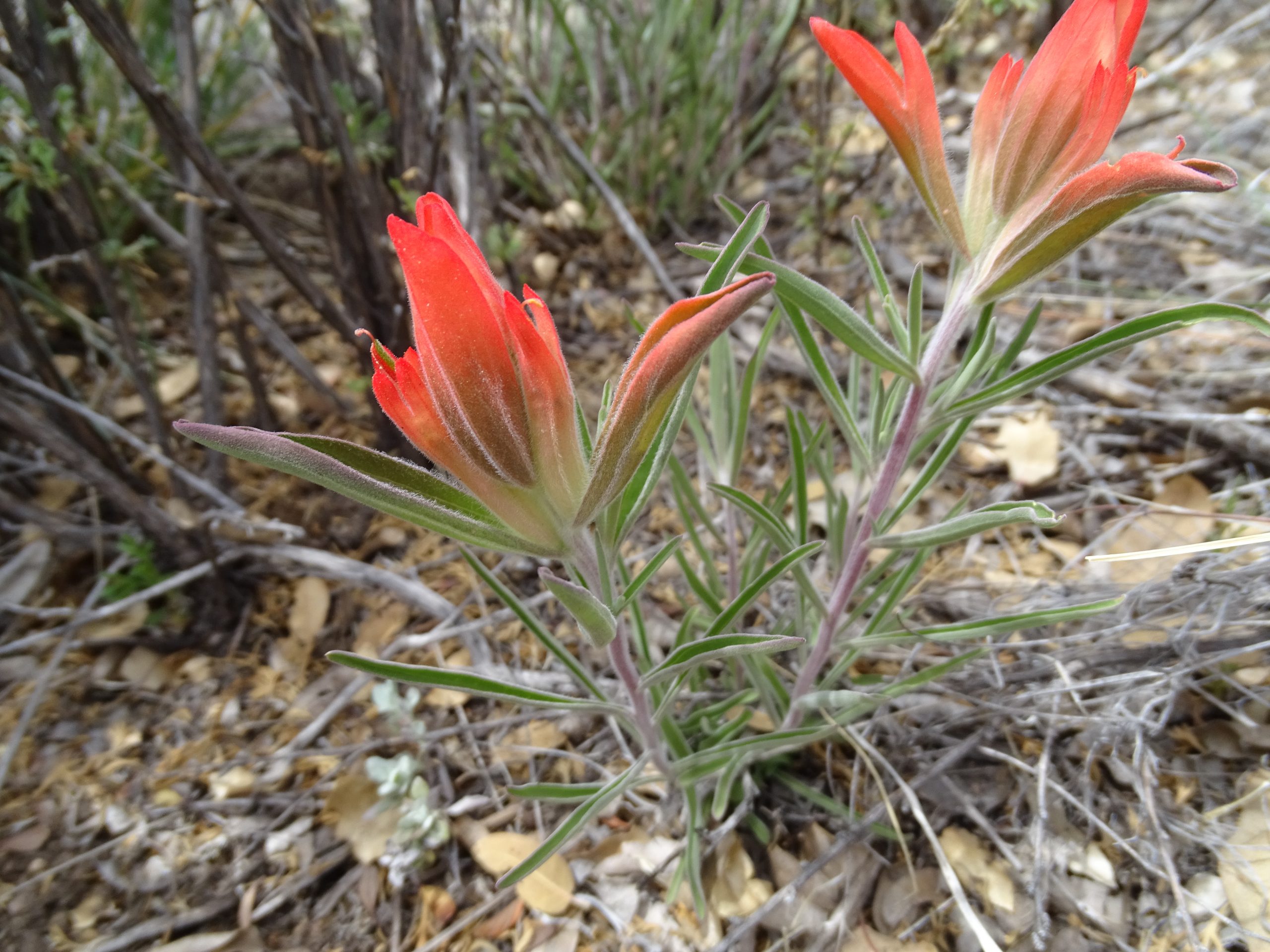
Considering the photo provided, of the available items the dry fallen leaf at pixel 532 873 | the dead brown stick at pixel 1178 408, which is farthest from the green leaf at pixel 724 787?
the dead brown stick at pixel 1178 408

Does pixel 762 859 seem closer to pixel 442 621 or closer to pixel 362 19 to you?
pixel 442 621

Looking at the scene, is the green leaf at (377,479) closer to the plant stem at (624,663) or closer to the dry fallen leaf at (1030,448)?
the plant stem at (624,663)

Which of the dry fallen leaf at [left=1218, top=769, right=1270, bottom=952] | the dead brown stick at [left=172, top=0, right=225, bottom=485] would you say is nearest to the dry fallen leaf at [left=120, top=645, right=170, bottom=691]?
the dead brown stick at [left=172, top=0, right=225, bottom=485]

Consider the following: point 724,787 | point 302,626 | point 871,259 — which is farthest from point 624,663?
point 302,626

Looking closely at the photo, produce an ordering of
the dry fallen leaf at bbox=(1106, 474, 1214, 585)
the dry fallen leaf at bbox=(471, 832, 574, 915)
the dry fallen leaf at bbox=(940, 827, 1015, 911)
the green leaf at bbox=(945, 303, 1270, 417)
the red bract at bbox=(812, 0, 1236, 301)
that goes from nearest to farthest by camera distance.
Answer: the red bract at bbox=(812, 0, 1236, 301), the green leaf at bbox=(945, 303, 1270, 417), the dry fallen leaf at bbox=(940, 827, 1015, 911), the dry fallen leaf at bbox=(471, 832, 574, 915), the dry fallen leaf at bbox=(1106, 474, 1214, 585)

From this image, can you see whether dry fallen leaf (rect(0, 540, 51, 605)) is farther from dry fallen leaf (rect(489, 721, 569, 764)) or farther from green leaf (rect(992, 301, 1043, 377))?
green leaf (rect(992, 301, 1043, 377))

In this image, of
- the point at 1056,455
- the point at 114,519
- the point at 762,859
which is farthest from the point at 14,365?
the point at 1056,455

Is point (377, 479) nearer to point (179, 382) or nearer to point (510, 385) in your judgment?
point (510, 385)
